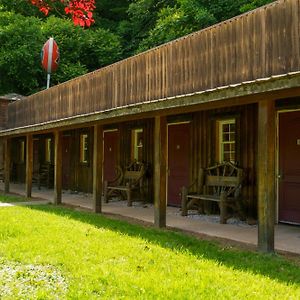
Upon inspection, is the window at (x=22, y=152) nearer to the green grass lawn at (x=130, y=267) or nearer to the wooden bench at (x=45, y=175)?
the wooden bench at (x=45, y=175)

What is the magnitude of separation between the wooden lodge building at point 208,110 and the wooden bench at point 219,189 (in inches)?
10.9

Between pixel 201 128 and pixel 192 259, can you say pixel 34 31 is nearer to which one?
pixel 201 128

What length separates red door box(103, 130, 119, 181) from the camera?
16.2m

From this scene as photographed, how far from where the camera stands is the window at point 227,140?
36.7 ft

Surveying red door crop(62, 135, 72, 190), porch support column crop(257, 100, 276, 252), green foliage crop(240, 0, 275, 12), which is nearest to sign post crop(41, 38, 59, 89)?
red door crop(62, 135, 72, 190)

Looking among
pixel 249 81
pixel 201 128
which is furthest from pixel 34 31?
pixel 249 81

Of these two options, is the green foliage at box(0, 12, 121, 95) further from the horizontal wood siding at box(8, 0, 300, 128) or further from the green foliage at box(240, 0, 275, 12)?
the horizontal wood siding at box(8, 0, 300, 128)

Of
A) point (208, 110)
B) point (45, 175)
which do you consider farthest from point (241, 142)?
point (45, 175)

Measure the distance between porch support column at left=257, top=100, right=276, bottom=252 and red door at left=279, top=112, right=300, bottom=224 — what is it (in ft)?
8.77

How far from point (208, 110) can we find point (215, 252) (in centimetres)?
537

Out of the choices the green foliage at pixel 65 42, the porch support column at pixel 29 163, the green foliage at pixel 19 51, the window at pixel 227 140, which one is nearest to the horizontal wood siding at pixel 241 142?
the window at pixel 227 140

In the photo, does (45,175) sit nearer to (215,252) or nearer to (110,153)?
(110,153)

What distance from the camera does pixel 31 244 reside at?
7383mm

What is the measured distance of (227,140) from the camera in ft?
37.4
